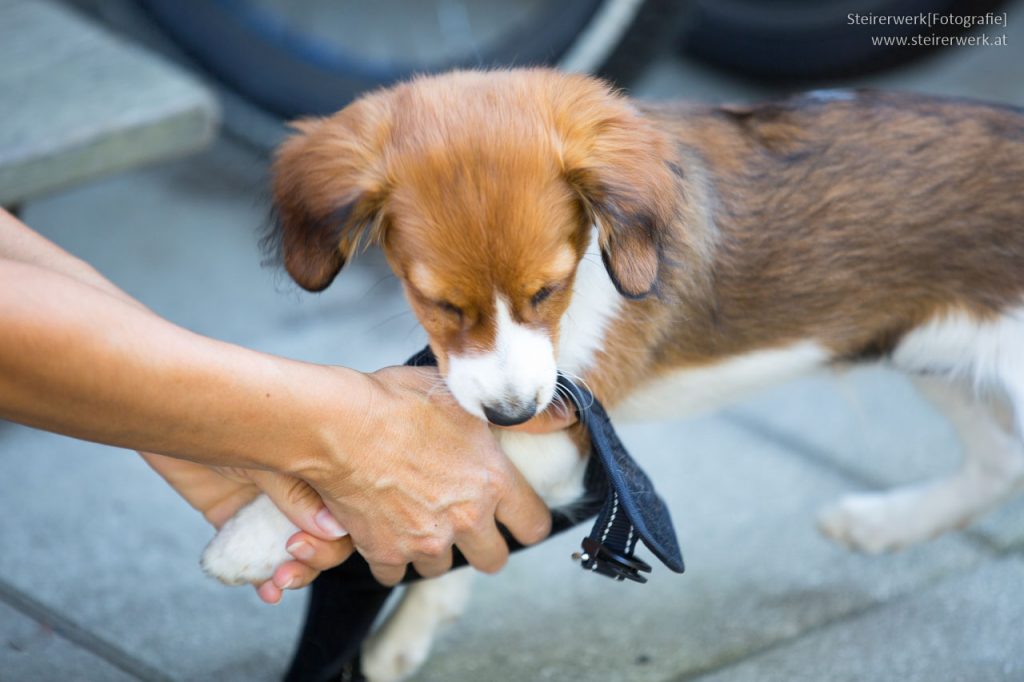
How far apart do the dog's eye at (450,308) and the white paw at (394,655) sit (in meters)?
0.76

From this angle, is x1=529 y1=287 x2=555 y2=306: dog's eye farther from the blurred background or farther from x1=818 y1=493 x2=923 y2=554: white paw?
x1=818 y1=493 x2=923 y2=554: white paw

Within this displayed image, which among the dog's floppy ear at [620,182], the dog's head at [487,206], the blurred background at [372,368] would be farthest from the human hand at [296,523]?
the dog's floppy ear at [620,182]

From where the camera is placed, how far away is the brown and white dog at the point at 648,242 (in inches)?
64.7

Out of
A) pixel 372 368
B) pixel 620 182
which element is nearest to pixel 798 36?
pixel 372 368

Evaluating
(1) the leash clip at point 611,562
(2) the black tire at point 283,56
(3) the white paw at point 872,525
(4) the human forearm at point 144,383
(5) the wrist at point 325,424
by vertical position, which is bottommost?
(3) the white paw at point 872,525

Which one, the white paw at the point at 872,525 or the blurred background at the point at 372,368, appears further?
the white paw at the point at 872,525

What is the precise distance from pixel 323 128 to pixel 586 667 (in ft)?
3.67

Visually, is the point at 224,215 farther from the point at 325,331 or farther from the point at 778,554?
the point at 778,554

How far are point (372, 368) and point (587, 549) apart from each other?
53.9 inches

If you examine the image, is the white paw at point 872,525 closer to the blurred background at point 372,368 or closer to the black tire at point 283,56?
the blurred background at point 372,368

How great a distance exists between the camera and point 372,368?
119 inches

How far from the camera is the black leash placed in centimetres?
174

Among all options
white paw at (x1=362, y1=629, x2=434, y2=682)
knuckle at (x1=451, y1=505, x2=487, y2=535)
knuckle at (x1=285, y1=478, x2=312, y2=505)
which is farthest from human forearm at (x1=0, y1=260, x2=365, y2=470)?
white paw at (x1=362, y1=629, x2=434, y2=682)

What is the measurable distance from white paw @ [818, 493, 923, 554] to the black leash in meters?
0.76
